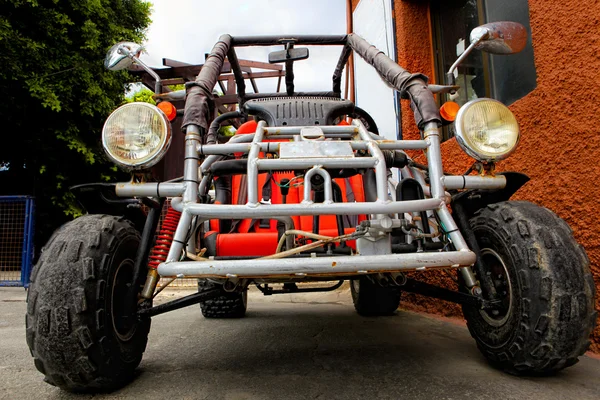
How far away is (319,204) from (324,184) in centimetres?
14

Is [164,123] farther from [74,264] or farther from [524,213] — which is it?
[524,213]

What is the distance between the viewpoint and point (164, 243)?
7.12ft

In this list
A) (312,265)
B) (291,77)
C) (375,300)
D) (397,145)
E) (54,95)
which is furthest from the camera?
(54,95)

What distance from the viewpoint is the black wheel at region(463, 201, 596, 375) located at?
1.67 metres

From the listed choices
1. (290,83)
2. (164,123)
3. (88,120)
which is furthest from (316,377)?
(88,120)

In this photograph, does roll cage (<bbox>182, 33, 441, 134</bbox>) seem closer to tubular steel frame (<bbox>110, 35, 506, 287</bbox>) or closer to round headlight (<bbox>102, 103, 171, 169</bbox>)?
tubular steel frame (<bbox>110, 35, 506, 287</bbox>)

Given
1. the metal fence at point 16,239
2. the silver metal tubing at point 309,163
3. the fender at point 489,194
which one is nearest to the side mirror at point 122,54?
the silver metal tubing at point 309,163

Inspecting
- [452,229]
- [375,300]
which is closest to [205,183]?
[452,229]

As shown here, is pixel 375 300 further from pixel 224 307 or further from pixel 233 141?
pixel 233 141

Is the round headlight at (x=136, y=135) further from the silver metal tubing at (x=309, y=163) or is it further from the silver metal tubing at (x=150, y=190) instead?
the silver metal tubing at (x=309, y=163)

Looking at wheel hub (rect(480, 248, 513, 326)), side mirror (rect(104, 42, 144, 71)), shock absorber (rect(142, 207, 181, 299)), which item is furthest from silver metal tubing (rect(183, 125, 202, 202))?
wheel hub (rect(480, 248, 513, 326))

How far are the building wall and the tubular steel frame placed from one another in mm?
1064

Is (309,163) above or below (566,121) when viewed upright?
below

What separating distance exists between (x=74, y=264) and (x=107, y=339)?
0.34 meters
